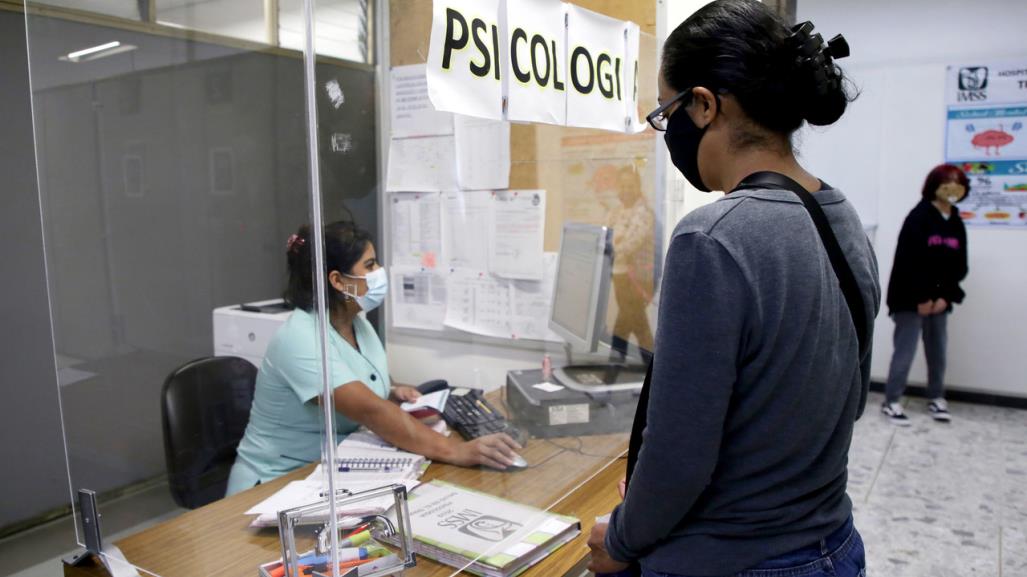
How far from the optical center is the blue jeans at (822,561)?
2.71 feet

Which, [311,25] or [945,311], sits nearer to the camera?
[311,25]

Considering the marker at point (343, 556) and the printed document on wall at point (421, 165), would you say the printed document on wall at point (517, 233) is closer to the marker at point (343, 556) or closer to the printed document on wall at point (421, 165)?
the printed document on wall at point (421, 165)

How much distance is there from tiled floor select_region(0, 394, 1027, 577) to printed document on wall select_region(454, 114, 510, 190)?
1.01 m

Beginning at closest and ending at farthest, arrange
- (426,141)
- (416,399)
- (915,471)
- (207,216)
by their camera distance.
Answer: (426,141)
(416,399)
(207,216)
(915,471)

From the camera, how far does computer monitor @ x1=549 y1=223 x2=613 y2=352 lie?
187 centimetres

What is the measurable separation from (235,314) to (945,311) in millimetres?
3892

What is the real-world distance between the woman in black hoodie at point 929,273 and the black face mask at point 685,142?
147 inches

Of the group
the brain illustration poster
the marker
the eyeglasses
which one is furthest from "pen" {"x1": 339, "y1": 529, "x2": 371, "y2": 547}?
the brain illustration poster

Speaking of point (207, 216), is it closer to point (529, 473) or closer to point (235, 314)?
point (235, 314)

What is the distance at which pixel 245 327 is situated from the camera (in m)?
2.52

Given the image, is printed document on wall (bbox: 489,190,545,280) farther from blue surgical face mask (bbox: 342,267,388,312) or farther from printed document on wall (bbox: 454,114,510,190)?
blue surgical face mask (bbox: 342,267,388,312)

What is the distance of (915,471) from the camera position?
11.4 feet

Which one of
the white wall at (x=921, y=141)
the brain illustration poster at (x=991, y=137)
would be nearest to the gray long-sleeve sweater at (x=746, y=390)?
the white wall at (x=921, y=141)

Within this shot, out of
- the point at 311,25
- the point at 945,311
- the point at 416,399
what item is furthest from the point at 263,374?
the point at 945,311
